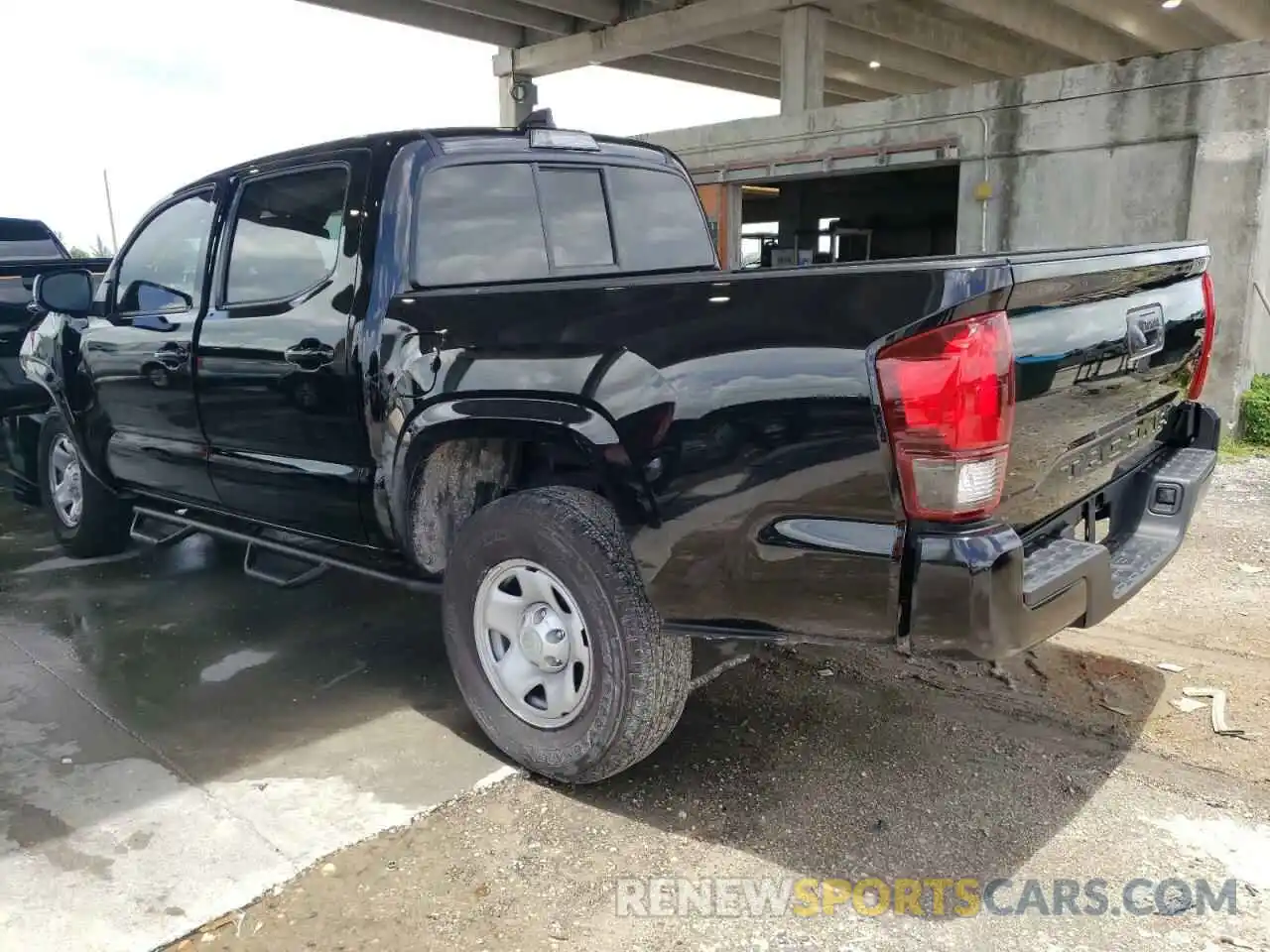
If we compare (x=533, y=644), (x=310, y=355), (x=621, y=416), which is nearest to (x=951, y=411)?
(x=621, y=416)

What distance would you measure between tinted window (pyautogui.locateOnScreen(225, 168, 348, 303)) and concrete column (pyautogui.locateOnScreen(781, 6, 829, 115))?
9.87m

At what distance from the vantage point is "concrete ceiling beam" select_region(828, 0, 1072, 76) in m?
13.8

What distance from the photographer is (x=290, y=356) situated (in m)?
3.43

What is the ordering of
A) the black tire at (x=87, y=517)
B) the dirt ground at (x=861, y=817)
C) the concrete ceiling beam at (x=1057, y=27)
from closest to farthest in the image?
the dirt ground at (x=861, y=817)
the black tire at (x=87, y=517)
the concrete ceiling beam at (x=1057, y=27)

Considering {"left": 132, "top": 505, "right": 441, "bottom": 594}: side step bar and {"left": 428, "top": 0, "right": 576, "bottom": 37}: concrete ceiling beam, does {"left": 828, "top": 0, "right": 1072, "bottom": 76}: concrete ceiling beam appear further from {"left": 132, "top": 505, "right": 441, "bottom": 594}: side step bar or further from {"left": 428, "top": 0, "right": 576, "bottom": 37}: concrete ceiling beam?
{"left": 132, "top": 505, "right": 441, "bottom": 594}: side step bar

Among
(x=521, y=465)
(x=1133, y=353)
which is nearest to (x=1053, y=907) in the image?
(x=1133, y=353)

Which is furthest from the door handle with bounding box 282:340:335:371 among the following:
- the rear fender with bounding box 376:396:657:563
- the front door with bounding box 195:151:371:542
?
the rear fender with bounding box 376:396:657:563

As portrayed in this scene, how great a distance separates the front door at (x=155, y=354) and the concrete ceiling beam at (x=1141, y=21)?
11.9 metres

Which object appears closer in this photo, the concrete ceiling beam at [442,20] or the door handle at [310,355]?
the door handle at [310,355]

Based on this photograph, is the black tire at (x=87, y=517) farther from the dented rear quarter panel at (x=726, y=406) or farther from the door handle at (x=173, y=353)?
the dented rear quarter panel at (x=726, y=406)

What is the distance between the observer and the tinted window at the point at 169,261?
4.00 metres

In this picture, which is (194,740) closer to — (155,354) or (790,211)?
(155,354)

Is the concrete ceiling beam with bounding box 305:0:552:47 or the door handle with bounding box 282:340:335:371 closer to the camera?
the door handle with bounding box 282:340:335:371

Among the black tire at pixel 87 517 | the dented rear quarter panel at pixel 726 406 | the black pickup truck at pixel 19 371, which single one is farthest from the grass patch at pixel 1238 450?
the black pickup truck at pixel 19 371
